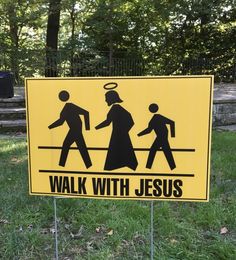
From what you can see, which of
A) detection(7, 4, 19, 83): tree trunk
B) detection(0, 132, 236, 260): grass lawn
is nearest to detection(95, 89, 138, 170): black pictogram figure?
detection(0, 132, 236, 260): grass lawn

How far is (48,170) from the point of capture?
288 centimetres

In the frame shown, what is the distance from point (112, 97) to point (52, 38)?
14442 millimetres

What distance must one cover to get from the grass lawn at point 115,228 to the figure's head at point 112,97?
128cm

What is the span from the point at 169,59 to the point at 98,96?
53.8 ft

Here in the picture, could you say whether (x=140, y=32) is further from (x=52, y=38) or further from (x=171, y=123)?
(x=171, y=123)

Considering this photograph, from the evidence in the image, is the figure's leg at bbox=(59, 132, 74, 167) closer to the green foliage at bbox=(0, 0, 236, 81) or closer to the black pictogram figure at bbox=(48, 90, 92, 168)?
the black pictogram figure at bbox=(48, 90, 92, 168)

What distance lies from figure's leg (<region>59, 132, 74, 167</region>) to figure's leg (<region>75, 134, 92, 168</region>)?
0.04 m

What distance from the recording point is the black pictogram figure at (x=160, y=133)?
8.91 ft

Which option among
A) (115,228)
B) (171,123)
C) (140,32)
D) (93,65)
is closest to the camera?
(171,123)

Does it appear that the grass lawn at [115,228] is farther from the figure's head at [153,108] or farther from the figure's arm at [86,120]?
the figure's head at [153,108]

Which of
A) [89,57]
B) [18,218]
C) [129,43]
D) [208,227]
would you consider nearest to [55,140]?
[18,218]

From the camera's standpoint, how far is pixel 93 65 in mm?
16547

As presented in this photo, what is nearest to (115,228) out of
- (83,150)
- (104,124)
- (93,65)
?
(83,150)

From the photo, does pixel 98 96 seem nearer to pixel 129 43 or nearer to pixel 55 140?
pixel 55 140
